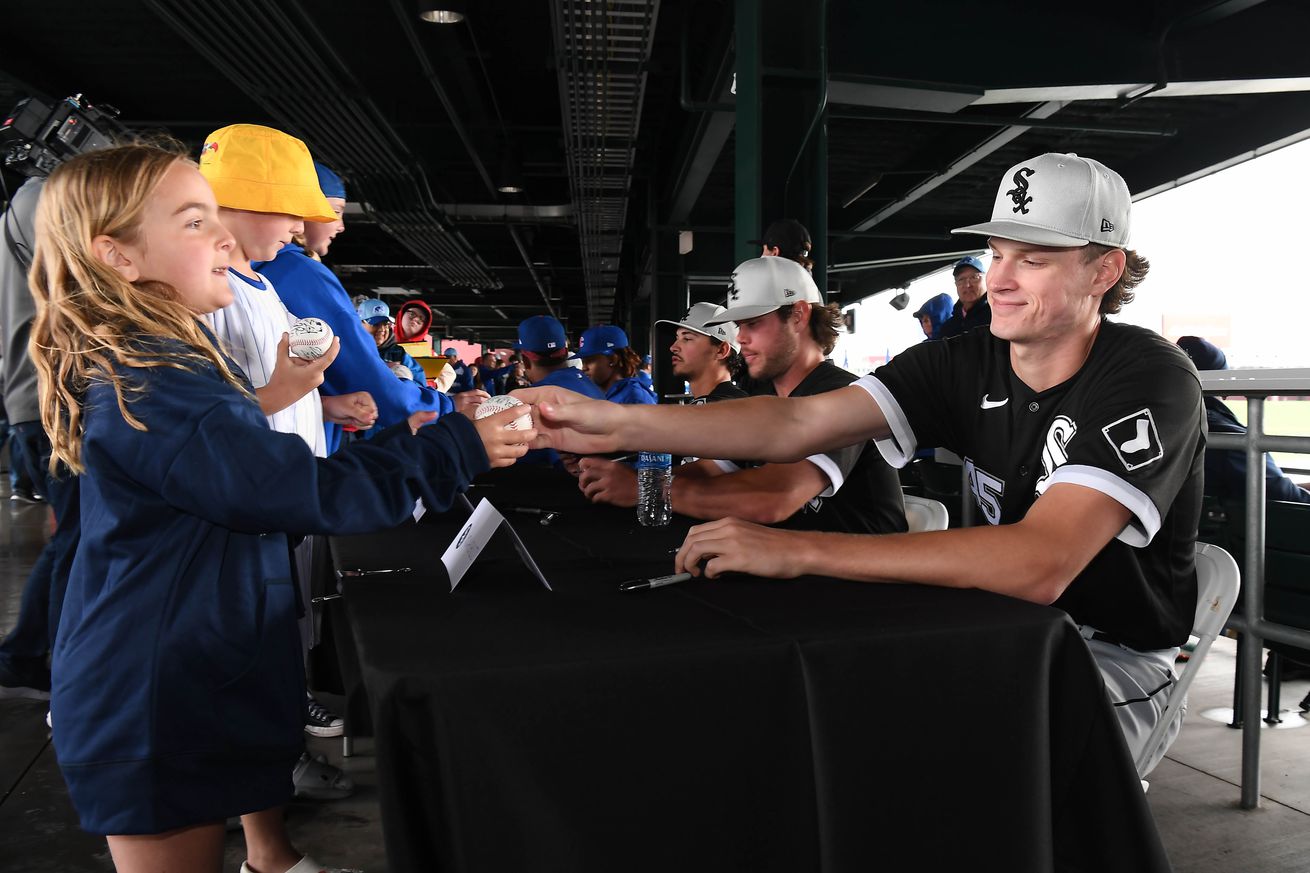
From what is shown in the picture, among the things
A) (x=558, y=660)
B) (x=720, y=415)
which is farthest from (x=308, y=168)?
(x=558, y=660)

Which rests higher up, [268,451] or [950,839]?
[268,451]

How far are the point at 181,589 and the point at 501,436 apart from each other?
0.47 meters

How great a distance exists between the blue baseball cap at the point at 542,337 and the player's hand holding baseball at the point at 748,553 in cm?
362

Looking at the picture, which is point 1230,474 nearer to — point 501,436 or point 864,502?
point 864,502

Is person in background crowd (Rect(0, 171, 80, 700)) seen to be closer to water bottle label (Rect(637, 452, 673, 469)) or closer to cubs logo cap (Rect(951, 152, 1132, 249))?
water bottle label (Rect(637, 452, 673, 469))

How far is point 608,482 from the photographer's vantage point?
2307 millimetres

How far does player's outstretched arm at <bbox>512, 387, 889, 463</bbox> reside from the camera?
179cm

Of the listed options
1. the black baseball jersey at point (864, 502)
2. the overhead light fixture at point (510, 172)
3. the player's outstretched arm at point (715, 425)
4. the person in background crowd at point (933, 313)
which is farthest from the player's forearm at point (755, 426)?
the overhead light fixture at point (510, 172)

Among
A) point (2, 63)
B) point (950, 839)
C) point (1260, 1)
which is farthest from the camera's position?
point (2, 63)

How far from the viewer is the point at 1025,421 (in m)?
1.62

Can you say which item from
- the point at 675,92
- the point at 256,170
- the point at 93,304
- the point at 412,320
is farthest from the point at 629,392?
the point at 675,92

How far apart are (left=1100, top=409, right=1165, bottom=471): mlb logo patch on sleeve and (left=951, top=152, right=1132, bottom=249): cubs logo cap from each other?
1.15 ft

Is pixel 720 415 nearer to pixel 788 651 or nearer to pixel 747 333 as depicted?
pixel 747 333

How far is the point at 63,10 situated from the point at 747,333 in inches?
261
